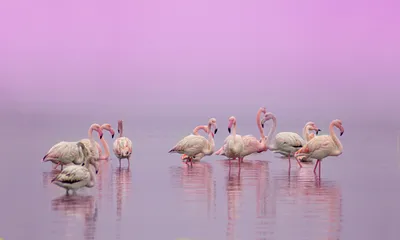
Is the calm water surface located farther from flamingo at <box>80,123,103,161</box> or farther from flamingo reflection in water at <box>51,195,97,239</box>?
flamingo at <box>80,123,103,161</box>

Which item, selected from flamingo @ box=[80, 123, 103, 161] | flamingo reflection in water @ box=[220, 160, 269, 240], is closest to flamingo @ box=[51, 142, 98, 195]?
flamingo reflection in water @ box=[220, 160, 269, 240]

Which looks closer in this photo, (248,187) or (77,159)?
(248,187)

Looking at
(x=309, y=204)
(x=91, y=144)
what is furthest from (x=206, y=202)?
(x=91, y=144)

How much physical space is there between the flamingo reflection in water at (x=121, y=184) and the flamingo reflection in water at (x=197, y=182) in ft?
2.86

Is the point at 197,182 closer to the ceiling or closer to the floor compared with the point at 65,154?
closer to the floor

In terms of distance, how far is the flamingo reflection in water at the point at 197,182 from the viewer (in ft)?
41.3

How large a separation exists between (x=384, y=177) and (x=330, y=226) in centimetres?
608

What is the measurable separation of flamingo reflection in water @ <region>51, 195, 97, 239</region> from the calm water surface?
0.01m

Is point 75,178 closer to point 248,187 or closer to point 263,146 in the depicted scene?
point 248,187

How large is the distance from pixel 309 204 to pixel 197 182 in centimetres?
315

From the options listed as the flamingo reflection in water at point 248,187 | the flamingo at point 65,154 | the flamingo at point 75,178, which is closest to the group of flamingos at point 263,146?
the flamingo reflection in water at point 248,187

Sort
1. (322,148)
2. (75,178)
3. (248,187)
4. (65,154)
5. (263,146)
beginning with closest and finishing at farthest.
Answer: (75,178) < (248,187) < (65,154) < (322,148) < (263,146)

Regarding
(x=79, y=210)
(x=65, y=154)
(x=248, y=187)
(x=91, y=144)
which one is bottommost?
(x=79, y=210)

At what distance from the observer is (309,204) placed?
1208 centimetres
